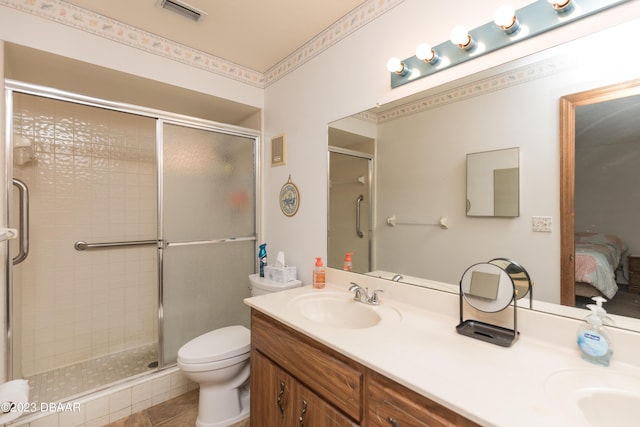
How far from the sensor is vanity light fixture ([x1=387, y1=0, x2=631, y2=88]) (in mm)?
963

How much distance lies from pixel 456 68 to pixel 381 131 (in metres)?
0.46

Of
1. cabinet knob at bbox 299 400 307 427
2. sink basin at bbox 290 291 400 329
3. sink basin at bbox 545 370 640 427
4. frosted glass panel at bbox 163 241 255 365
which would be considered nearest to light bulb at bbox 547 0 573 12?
sink basin at bbox 545 370 640 427

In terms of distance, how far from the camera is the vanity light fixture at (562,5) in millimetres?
955

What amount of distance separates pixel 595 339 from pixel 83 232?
318 cm

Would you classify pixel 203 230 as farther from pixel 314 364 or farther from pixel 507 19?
pixel 507 19

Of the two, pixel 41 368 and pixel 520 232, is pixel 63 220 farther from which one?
pixel 520 232

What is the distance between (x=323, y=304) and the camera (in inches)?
61.5

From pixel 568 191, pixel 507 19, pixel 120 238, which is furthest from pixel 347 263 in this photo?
pixel 120 238

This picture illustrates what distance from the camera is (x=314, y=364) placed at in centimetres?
109

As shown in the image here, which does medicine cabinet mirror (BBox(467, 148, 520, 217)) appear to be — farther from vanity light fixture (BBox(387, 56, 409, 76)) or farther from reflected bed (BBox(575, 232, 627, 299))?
vanity light fixture (BBox(387, 56, 409, 76))

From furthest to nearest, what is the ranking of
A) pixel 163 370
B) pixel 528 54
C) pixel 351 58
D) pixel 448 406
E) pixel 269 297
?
pixel 163 370 → pixel 351 58 → pixel 269 297 → pixel 528 54 → pixel 448 406

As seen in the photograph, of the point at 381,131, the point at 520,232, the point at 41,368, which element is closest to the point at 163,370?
the point at 41,368

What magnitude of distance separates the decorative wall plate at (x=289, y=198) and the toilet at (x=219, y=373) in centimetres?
91


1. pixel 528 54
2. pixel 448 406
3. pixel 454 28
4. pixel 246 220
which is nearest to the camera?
pixel 448 406
